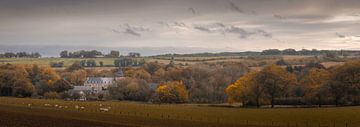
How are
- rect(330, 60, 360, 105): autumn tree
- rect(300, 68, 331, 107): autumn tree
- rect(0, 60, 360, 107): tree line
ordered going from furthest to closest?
rect(300, 68, 331, 107): autumn tree → rect(0, 60, 360, 107): tree line → rect(330, 60, 360, 105): autumn tree

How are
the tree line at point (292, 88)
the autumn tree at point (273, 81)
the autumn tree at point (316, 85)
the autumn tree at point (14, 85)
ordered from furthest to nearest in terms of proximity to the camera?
the autumn tree at point (14, 85) → the autumn tree at point (273, 81) → the autumn tree at point (316, 85) → the tree line at point (292, 88)

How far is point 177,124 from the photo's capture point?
5594 centimetres

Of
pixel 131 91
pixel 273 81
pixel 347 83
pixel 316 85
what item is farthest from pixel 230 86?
pixel 131 91

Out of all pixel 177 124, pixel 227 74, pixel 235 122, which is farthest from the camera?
pixel 227 74

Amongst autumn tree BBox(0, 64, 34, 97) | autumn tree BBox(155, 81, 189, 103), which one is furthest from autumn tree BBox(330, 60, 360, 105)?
autumn tree BBox(0, 64, 34, 97)

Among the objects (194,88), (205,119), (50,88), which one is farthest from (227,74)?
(205,119)

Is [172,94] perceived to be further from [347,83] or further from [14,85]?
[14,85]

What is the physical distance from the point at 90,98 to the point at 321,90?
2495 inches

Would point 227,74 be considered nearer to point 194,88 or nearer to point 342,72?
point 194,88

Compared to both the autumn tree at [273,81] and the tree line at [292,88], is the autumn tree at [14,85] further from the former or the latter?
the autumn tree at [273,81]

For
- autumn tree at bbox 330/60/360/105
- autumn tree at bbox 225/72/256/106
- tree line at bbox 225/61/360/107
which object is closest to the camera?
autumn tree at bbox 330/60/360/105

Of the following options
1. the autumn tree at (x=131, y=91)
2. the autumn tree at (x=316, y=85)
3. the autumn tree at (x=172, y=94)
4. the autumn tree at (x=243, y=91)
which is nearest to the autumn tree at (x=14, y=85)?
the autumn tree at (x=131, y=91)

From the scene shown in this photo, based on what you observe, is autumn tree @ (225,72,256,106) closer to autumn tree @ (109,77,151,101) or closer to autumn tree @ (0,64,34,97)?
autumn tree @ (109,77,151,101)

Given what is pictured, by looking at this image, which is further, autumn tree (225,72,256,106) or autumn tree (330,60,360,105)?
autumn tree (225,72,256,106)
